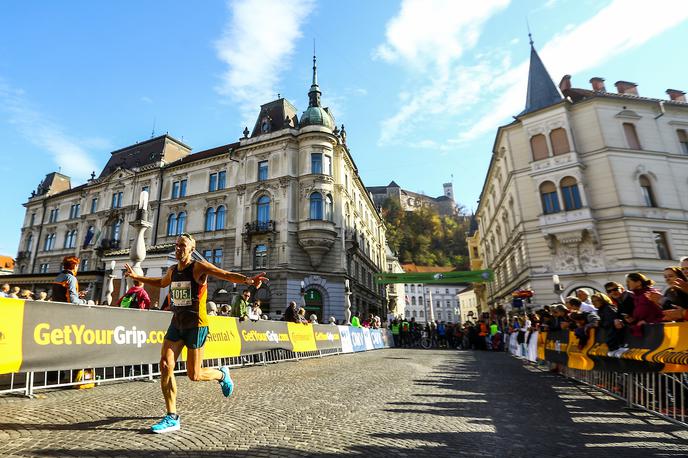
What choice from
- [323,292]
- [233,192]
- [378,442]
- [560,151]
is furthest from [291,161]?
[378,442]

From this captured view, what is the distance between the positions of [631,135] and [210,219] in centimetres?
3524

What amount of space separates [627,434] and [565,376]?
602 cm

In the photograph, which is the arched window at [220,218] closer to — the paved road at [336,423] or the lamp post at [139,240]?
the lamp post at [139,240]

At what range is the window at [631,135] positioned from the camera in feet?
90.1

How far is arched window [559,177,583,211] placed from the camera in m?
26.3

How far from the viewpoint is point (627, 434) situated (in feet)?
13.4

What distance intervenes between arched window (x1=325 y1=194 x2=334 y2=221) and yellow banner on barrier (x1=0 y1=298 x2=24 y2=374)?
25.2 meters

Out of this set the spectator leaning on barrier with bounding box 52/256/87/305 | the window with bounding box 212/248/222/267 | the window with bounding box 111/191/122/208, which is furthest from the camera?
the window with bounding box 111/191/122/208

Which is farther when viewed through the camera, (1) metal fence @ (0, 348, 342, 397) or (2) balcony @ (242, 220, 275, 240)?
(2) balcony @ (242, 220, 275, 240)

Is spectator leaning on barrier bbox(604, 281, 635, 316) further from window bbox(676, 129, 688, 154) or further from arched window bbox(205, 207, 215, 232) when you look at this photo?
arched window bbox(205, 207, 215, 232)

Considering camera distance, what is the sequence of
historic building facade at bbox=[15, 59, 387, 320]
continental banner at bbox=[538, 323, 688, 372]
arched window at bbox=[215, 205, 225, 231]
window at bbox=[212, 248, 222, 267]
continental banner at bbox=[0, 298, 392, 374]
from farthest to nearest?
arched window at bbox=[215, 205, 225, 231]
window at bbox=[212, 248, 222, 267]
historic building facade at bbox=[15, 59, 387, 320]
continental banner at bbox=[0, 298, 392, 374]
continental banner at bbox=[538, 323, 688, 372]

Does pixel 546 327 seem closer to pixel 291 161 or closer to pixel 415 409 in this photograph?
pixel 415 409

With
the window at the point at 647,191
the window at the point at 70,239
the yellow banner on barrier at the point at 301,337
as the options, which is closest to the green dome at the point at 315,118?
the yellow banner on barrier at the point at 301,337

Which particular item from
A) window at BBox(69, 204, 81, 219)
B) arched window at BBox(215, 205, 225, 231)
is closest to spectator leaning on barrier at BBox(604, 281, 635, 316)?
arched window at BBox(215, 205, 225, 231)
